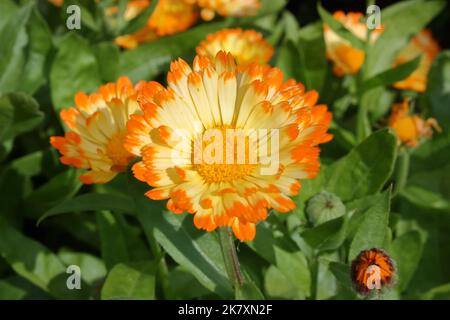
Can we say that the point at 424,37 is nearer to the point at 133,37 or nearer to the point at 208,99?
the point at 133,37

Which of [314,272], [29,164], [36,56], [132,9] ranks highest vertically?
[132,9]

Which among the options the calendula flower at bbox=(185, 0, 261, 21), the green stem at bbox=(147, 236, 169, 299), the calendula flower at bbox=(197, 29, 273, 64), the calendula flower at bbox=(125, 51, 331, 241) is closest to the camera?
the calendula flower at bbox=(125, 51, 331, 241)

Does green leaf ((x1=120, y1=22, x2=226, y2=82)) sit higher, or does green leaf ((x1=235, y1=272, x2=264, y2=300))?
green leaf ((x1=120, y1=22, x2=226, y2=82))

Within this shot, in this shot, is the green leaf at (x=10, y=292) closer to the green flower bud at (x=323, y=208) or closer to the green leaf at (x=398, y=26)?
the green flower bud at (x=323, y=208)

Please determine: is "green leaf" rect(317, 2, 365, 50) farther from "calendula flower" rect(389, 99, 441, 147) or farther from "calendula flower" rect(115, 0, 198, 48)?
Result: "calendula flower" rect(115, 0, 198, 48)

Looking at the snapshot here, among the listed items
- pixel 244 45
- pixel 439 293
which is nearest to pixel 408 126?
pixel 439 293

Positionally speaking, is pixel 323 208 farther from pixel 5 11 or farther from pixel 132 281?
pixel 5 11

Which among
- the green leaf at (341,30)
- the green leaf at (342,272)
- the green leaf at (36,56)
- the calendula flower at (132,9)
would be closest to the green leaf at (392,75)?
the green leaf at (341,30)

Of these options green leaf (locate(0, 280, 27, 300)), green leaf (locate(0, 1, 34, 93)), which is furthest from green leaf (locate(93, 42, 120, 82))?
green leaf (locate(0, 280, 27, 300))
